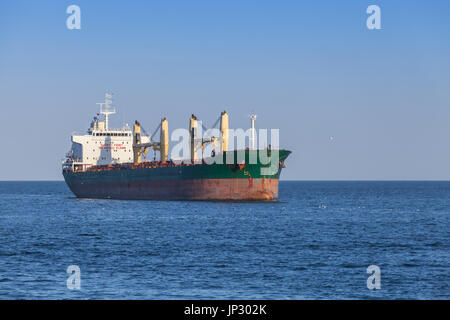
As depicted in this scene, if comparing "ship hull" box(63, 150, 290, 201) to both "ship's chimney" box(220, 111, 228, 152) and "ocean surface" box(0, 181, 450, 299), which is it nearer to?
"ship's chimney" box(220, 111, 228, 152)

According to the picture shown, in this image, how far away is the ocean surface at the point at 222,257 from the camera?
20547mm

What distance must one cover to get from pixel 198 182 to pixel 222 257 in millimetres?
35409

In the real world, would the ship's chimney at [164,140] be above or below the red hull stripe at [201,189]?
above

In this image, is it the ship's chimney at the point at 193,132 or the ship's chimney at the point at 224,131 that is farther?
the ship's chimney at the point at 193,132

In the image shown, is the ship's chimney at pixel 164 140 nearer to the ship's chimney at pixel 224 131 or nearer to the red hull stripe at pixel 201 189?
the red hull stripe at pixel 201 189

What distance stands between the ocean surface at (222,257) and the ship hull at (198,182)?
10369mm

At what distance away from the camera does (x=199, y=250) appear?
3031cm

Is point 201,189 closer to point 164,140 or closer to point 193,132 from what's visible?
point 193,132

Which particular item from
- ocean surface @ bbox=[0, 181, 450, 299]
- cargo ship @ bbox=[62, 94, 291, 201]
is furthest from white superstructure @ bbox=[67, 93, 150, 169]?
ocean surface @ bbox=[0, 181, 450, 299]

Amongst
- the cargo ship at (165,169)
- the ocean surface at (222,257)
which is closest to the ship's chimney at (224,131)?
the cargo ship at (165,169)
